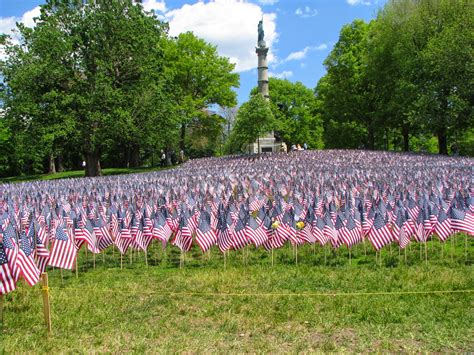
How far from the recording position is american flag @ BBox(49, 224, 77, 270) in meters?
9.34

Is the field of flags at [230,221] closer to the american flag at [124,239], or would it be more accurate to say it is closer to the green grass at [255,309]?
the american flag at [124,239]

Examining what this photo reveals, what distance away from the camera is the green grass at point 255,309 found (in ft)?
20.4

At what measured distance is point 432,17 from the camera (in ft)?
134

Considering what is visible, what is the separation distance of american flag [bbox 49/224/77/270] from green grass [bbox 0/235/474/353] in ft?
1.39

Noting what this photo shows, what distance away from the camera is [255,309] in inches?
290

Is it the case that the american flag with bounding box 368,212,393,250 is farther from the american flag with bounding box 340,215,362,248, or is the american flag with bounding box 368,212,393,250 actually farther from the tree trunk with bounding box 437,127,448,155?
the tree trunk with bounding box 437,127,448,155

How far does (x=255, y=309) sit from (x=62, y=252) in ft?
13.8

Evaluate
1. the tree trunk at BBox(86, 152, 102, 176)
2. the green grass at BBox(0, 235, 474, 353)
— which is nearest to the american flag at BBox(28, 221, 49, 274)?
the green grass at BBox(0, 235, 474, 353)

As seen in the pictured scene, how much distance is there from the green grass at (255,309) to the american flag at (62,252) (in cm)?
42

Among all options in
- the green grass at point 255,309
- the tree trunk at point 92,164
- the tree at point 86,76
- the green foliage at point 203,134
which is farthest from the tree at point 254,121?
the green grass at point 255,309

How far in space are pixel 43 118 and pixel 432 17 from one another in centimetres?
3132

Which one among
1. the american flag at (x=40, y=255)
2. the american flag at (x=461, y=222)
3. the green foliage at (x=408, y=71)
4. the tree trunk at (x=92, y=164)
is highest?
the green foliage at (x=408, y=71)

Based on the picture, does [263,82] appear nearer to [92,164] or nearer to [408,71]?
[408,71]

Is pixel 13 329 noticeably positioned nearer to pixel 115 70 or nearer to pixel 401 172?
pixel 401 172
